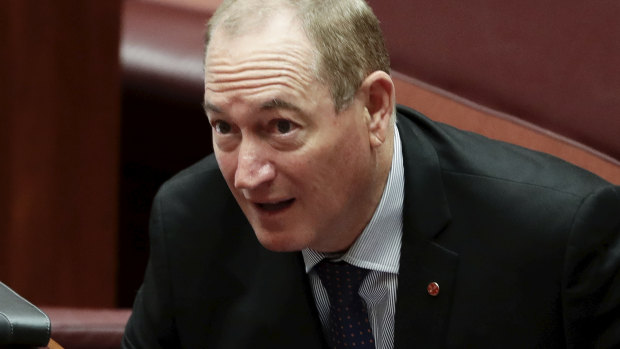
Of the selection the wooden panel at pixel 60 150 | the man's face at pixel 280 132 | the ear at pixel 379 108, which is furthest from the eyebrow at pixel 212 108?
the wooden panel at pixel 60 150

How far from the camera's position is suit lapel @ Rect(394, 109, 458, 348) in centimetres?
82

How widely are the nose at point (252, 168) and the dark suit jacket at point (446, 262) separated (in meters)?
0.15

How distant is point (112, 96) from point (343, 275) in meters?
0.31

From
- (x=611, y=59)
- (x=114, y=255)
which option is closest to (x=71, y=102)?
(x=114, y=255)

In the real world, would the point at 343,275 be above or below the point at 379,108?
below

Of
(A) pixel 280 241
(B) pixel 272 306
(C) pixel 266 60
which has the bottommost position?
(B) pixel 272 306

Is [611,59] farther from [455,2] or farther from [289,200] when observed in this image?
[289,200]

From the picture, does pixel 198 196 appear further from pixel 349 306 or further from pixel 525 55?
pixel 525 55

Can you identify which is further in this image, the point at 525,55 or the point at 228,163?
the point at 525,55

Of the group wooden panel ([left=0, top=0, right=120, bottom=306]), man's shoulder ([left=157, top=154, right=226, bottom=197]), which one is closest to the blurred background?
wooden panel ([left=0, top=0, right=120, bottom=306])

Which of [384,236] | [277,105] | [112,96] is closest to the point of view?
[277,105]

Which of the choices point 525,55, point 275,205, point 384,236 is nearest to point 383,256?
point 384,236

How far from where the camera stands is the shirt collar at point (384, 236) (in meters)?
0.83

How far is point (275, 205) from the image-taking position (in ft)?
2.49
